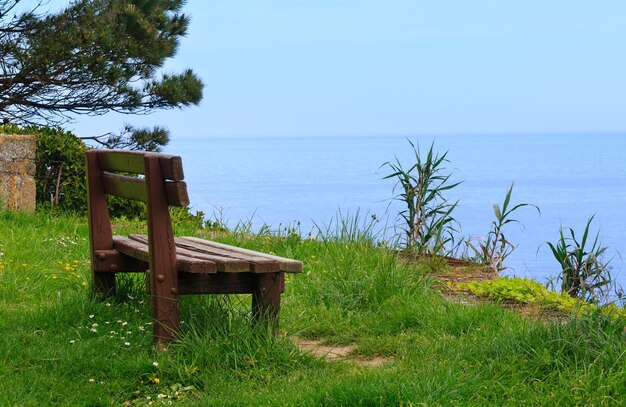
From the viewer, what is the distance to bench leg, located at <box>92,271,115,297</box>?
5.60m

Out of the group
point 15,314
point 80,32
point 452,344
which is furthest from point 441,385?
point 80,32

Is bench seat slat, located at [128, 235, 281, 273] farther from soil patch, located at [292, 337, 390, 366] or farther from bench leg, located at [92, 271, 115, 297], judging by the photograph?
soil patch, located at [292, 337, 390, 366]

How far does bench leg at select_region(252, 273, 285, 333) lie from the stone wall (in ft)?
20.1

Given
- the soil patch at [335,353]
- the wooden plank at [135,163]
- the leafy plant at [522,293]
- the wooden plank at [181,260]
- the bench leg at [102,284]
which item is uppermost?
the wooden plank at [135,163]

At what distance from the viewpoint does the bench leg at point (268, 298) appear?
15.4ft

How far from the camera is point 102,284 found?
5.62 metres

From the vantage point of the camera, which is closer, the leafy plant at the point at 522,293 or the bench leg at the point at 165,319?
the bench leg at the point at 165,319

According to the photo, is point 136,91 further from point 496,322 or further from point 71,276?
point 496,322

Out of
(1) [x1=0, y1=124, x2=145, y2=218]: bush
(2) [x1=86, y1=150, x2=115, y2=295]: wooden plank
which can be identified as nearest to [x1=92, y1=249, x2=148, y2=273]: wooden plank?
(2) [x1=86, y1=150, x2=115, y2=295]: wooden plank

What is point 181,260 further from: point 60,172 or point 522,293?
point 60,172

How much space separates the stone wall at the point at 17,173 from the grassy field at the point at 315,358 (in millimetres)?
3742

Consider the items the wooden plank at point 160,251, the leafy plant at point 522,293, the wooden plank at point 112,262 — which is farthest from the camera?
the leafy plant at point 522,293

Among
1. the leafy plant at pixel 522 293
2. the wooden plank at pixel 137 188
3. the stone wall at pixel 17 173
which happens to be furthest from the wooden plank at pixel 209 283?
the stone wall at pixel 17 173

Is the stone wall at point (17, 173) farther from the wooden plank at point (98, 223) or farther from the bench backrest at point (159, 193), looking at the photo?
the bench backrest at point (159, 193)
